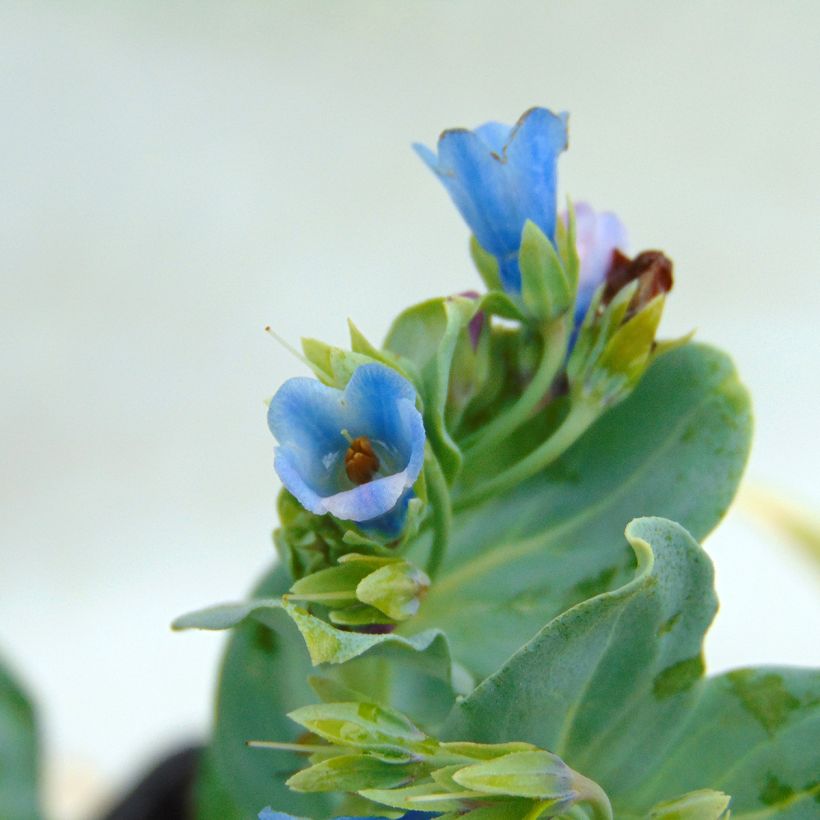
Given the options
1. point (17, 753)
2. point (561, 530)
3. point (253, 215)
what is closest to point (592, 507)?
point (561, 530)

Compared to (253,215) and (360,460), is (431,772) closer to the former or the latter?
(360,460)

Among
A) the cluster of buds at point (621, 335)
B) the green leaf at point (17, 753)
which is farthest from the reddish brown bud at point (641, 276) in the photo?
the green leaf at point (17, 753)

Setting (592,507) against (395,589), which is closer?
(395,589)

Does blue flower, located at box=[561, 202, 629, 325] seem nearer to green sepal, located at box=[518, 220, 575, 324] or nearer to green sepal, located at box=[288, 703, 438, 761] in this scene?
green sepal, located at box=[518, 220, 575, 324]

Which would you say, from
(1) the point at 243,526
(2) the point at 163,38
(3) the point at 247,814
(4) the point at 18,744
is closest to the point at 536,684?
(3) the point at 247,814

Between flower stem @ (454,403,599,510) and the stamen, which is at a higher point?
the stamen

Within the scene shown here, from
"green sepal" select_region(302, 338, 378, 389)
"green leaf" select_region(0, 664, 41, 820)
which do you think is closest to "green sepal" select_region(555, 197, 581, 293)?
"green sepal" select_region(302, 338, 378, 389)
